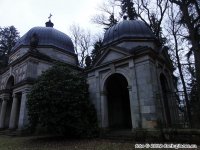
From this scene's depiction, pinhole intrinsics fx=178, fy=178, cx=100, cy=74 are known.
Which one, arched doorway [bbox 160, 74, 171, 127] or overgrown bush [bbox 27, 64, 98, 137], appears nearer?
overgrown bush [bbox 27, 64, 98, 137]

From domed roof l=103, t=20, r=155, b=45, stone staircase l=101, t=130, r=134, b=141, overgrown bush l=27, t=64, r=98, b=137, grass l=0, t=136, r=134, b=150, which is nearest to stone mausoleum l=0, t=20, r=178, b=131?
domed roof l=103, t=20, r=155, b=45

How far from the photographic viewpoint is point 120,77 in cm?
1614

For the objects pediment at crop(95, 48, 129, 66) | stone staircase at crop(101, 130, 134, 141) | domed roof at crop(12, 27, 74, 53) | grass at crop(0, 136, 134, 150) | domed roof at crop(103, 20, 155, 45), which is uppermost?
domed roof at crop(12, 27, 74, 53)

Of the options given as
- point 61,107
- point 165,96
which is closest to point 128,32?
point 165,96

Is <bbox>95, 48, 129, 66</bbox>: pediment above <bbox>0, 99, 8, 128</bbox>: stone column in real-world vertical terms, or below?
above

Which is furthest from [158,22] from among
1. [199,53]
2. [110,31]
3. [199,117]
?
[199,117]

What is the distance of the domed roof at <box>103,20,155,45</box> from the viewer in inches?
606

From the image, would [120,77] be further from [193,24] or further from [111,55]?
[193,24]

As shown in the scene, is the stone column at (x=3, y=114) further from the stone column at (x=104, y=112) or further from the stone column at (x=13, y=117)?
the stone column at (x=104, y=112)

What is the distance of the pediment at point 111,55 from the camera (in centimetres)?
1327

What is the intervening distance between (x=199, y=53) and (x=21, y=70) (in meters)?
17.8

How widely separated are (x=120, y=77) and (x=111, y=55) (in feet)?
9.50

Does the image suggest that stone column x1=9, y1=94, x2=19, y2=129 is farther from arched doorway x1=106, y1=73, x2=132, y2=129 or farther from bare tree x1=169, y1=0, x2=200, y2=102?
bare tree x1=169, y1=0, x2=200, y2=102

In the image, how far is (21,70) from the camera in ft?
66.4
